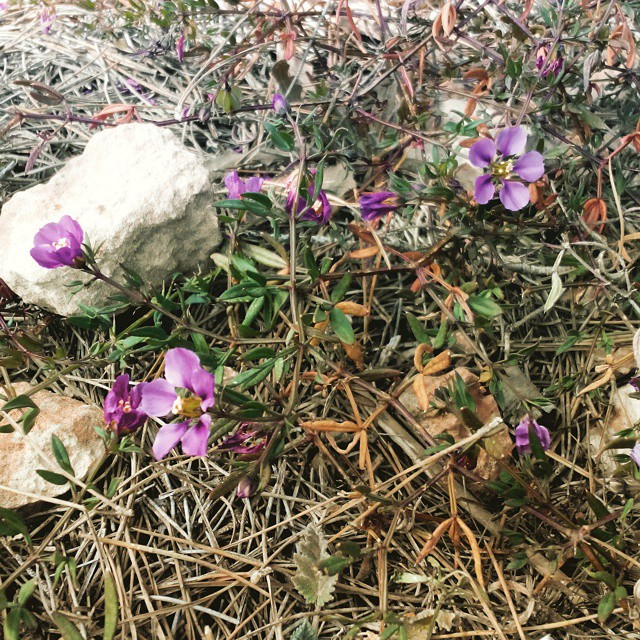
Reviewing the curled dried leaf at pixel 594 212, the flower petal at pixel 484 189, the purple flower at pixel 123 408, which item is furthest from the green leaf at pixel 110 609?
the curled dried leaf at pixel 594 212

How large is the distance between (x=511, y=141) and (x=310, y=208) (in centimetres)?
40

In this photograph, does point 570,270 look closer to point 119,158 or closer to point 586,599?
point 586,599

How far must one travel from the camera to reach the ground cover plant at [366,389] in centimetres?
93

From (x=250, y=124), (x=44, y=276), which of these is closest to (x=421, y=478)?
(x=44, y=276)

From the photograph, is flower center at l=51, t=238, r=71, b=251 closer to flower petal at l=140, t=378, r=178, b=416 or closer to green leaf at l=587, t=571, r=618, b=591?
flower petal at l=140, t=378, r=178, b=416

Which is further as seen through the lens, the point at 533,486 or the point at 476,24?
the point at 476,24

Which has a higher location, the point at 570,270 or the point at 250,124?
the point at 250,124

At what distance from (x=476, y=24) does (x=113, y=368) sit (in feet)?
3.83

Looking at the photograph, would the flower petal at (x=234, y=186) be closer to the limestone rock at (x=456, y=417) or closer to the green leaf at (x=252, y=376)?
the green leaf at (x=252, y=376)

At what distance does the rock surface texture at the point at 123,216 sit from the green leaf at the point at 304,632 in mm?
694

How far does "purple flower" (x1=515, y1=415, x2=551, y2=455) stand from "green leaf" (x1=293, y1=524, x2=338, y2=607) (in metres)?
0.40

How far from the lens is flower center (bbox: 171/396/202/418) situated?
0.80 metres

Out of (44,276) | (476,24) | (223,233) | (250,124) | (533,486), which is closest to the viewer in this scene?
(533,486)

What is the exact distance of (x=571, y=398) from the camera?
1.17m
